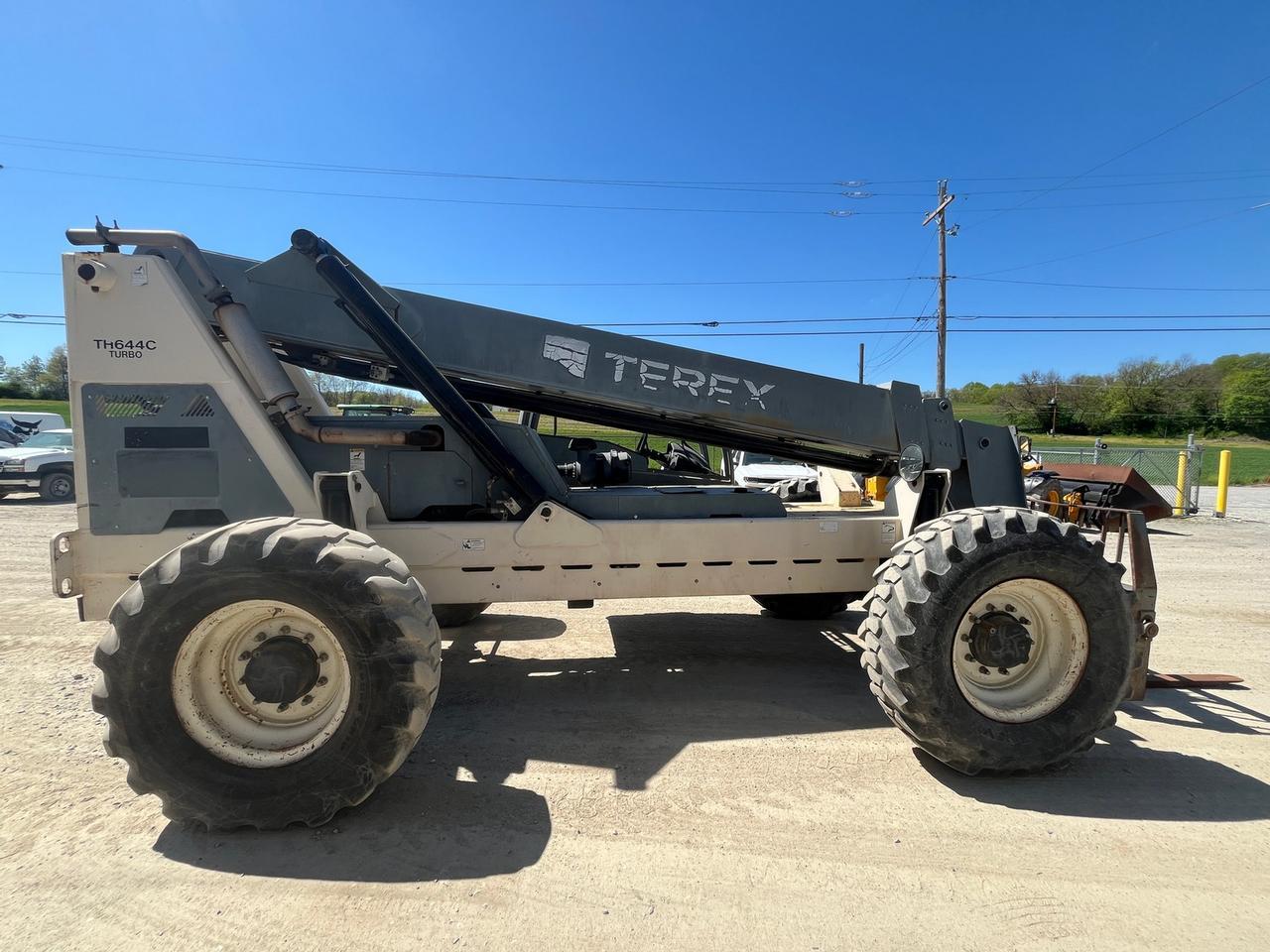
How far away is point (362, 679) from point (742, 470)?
970 cm

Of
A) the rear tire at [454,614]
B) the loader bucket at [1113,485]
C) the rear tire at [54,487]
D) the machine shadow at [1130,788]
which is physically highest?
the loader bucket at [1113,485]

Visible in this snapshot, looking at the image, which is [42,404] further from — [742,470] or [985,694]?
[985,694]

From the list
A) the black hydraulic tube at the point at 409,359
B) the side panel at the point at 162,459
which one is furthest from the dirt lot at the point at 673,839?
the black hydraulic tube at the point at 409,359

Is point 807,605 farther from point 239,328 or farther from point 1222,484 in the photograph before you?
point 1222,484

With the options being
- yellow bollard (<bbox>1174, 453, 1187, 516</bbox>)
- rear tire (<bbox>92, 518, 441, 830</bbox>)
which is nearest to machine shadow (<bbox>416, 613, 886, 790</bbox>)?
rear tire (<bbox>92, 518, 441, 830</bbox>)

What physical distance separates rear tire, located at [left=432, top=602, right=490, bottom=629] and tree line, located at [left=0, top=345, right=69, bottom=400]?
2811 inches

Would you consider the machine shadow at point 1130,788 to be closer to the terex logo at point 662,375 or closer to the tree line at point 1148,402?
the terex logo at point 662,375

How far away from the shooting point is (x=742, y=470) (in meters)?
11.8

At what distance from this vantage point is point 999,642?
3246 millimetres

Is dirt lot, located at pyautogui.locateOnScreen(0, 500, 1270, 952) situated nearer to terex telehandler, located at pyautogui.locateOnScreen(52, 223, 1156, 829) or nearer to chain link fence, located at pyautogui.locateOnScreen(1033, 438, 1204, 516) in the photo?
terex telehandler, located at pyautogui.locateOnScreen(52, 223, 1156, 829)

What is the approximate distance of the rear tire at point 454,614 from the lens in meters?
5.41

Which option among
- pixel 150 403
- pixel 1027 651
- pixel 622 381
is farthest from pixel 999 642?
pixel 150 403

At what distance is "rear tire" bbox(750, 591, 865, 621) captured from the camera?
566cm

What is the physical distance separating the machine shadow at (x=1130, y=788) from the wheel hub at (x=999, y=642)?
579mm
